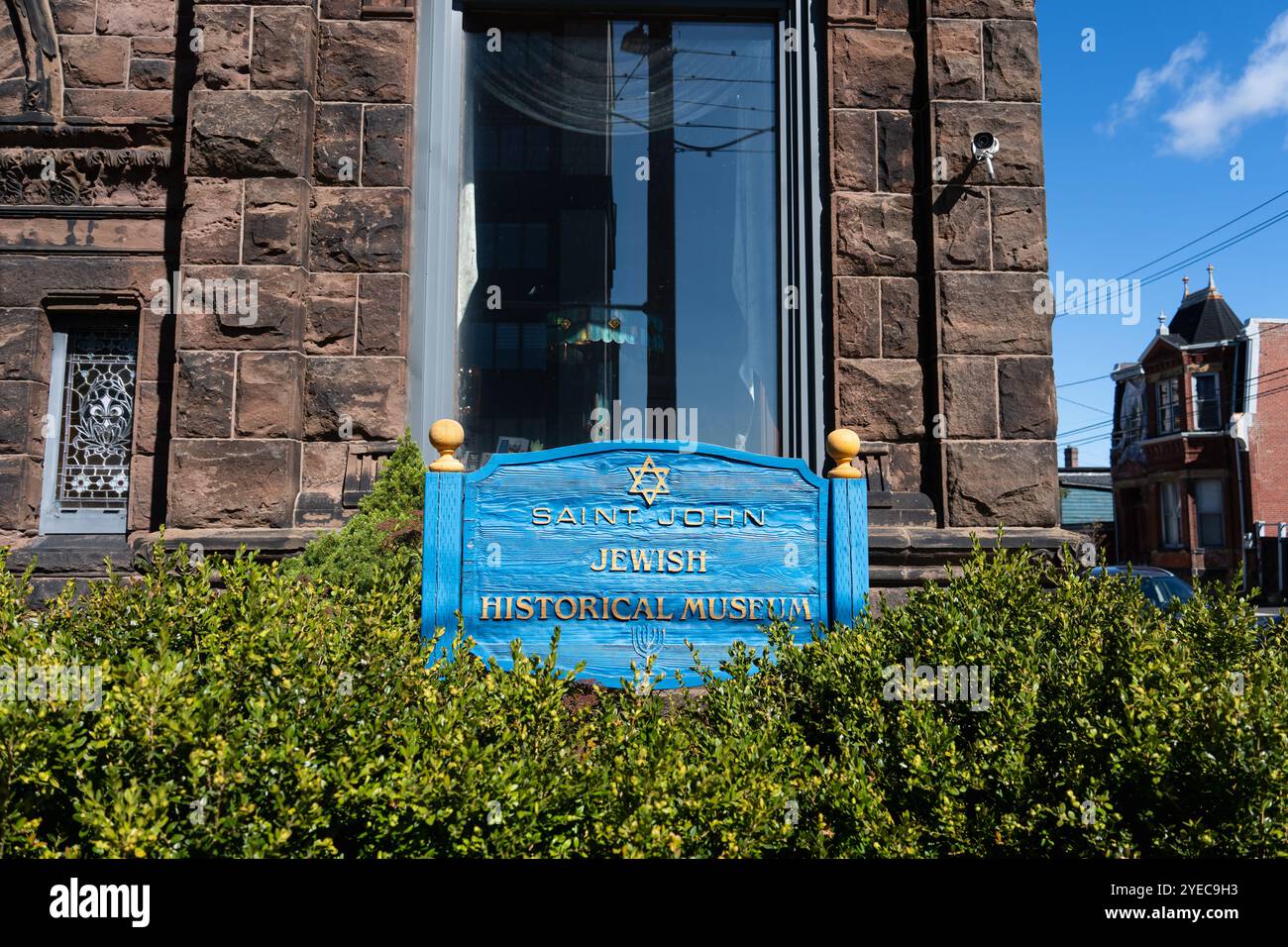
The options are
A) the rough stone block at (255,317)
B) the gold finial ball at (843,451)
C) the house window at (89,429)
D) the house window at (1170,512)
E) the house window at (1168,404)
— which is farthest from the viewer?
A: the house window at (1168,404)

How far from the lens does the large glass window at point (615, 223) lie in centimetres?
727

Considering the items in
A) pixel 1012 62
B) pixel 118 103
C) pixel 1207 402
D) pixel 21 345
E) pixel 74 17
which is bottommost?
pixel 21 345

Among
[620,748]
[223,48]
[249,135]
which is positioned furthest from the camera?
[223,48]

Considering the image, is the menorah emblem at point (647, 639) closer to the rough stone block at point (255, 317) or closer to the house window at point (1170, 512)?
the rough stone block at point (255, 317)

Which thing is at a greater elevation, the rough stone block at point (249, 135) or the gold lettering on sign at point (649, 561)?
the rough stone block at point (249, 135)

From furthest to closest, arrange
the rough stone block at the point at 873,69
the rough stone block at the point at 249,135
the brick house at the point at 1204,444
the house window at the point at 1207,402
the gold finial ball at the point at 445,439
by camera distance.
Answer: the house window at the point at 1207,402
the brick house at the point at 1204,444
the rough stone block at the point at 873,69
the rough stone block at the point at 249,135
the gold finial ball at the point at 445,439

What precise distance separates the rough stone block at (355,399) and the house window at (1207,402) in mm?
39325

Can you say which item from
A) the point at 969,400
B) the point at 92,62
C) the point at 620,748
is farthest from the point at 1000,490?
the point at 92,62

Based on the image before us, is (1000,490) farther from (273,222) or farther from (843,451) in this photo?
(273,222)

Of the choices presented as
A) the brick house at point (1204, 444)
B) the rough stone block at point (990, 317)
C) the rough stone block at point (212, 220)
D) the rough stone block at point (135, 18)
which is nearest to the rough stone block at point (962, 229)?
the rough stone block at point (990, 317)

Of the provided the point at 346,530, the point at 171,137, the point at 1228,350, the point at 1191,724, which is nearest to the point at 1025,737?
the point at 1191,724

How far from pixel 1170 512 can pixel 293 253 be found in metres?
40.4

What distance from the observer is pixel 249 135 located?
622cm

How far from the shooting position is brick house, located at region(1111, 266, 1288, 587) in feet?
111
